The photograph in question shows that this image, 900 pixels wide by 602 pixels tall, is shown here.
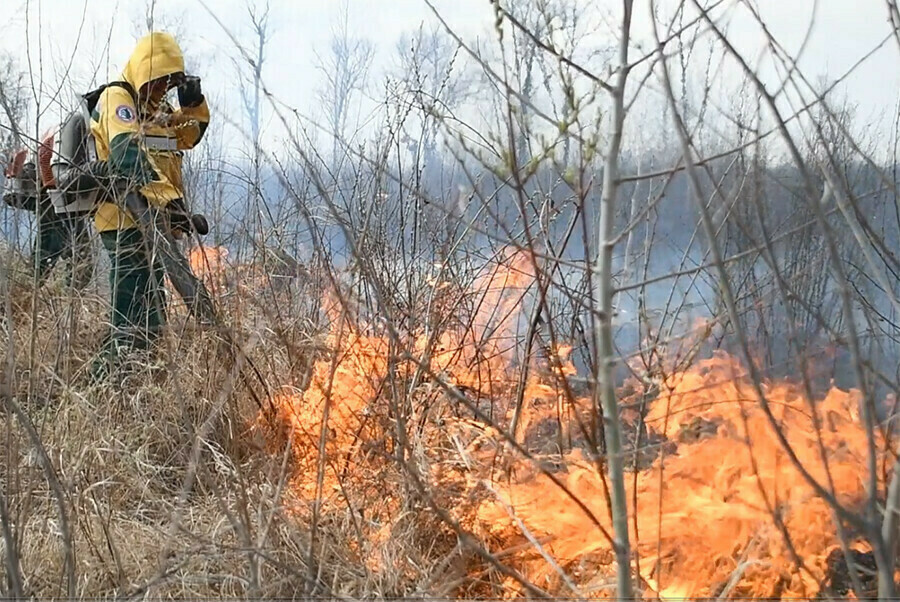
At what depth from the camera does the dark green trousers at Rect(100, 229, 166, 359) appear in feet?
11.6

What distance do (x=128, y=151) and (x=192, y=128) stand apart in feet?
1.76

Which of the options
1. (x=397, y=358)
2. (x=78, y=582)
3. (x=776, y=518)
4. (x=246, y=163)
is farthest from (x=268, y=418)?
(x=776, y=518)

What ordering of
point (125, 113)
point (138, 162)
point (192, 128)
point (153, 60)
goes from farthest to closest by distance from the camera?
1. point (192, 128)
2. point (153, 60)
3. point (125, 113)
4. point (138, 162)

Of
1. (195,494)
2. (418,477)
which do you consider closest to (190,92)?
(195,494)

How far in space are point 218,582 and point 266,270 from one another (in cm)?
208

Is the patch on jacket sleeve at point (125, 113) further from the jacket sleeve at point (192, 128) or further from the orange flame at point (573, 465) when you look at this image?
the orange flame at point (573, 465)

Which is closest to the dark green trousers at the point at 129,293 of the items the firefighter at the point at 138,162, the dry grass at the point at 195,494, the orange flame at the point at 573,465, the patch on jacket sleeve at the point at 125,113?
the firefighter at the point at 138,162

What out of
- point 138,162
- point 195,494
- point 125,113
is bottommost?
point 195,494

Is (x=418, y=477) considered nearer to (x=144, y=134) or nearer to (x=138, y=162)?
(x=138, y=162)

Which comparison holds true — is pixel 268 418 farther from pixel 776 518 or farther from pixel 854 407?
pixel 776 518

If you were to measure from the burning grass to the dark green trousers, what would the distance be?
242mm

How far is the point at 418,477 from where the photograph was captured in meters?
1.79

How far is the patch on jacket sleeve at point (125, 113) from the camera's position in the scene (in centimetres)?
354

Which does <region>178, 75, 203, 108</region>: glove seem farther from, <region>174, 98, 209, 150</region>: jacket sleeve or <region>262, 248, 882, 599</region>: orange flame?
<region>262, 248, 882, 599</region>: orange flame
